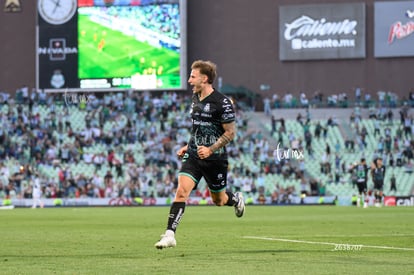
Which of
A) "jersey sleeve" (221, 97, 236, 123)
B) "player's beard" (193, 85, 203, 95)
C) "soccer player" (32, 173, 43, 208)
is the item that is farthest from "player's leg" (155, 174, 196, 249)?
"soccer player" (32, 173, 43, 208)

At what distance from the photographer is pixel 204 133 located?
1489 cm

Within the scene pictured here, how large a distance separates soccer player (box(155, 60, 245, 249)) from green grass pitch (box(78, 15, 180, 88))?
143 ft

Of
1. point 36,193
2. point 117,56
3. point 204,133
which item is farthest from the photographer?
point 117,56

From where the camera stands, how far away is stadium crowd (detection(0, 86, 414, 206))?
52969mm

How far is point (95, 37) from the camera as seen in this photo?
5959 cm

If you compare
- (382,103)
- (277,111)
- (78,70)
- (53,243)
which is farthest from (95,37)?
(53,243)

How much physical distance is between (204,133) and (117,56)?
44.9 metres

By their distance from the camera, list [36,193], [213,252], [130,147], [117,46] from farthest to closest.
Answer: [117,46] → [130,147] → [36,193] → [213,252]

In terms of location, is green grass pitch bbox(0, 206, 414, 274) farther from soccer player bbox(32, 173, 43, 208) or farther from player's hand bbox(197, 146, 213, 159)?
soccer player bbox(32, 173, 43, 208)

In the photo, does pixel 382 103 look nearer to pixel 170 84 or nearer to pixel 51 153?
pixel 170 84

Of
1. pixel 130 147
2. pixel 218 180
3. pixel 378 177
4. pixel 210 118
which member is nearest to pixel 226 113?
pixel 210 118

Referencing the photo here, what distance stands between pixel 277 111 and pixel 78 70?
11341 millimetres

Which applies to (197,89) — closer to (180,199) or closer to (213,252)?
(180,199)

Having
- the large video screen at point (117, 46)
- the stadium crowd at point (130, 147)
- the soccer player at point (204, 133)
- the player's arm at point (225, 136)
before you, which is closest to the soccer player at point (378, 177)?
the stadium crowd at point (130, 147)
